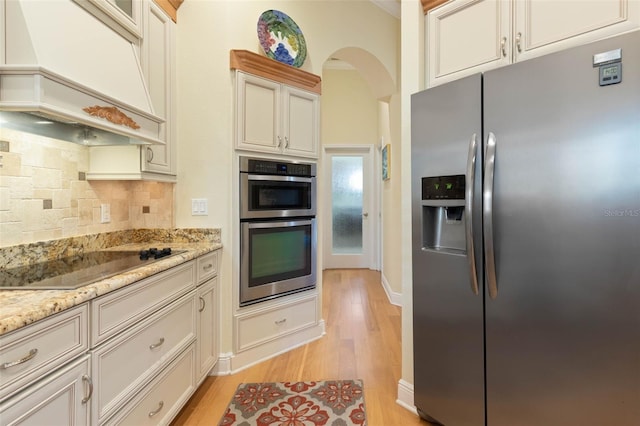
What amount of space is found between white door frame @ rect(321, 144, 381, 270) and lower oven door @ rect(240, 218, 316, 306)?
297cm

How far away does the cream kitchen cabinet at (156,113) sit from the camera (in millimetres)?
1902

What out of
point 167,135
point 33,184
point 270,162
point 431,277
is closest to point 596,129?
point 431,277

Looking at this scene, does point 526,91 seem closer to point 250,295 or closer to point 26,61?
point 26,61

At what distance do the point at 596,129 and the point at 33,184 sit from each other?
2.42m

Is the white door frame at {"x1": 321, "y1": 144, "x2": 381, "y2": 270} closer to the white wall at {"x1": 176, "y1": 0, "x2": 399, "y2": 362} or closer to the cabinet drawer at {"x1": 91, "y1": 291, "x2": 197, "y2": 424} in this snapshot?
the white wall at {"x1": 176, "y1": 0, "x2": 399, "y2": 362}

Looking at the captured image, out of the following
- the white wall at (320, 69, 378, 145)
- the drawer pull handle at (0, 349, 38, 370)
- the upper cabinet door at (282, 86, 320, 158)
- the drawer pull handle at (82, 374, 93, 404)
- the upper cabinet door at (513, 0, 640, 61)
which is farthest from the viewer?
the white wall at (320, 69, 378, 145)

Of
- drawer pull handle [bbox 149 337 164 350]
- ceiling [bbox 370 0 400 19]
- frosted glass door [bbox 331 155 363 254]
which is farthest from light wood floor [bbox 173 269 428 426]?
ceiling [bbox 370 0 400 19]

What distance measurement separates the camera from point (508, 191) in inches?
53.5

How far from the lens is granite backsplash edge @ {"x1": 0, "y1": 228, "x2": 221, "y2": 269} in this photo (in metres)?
1.42

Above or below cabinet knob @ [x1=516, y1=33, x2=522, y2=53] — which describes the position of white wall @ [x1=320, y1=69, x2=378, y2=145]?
above

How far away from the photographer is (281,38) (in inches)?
100

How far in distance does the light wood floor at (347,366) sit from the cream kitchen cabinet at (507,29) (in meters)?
1.90

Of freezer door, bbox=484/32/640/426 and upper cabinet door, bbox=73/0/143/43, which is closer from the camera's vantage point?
freezer door, bbox=484/32/640/426

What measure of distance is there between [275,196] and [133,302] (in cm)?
134
